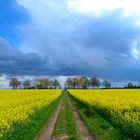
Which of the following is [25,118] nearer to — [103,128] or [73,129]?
[73,129]

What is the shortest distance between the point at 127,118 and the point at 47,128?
647cm

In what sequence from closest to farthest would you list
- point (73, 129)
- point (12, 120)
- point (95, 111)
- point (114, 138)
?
1. point (114, 138)
2. point (12, 120)
3. point (73, 129)
4. point (95, 111)

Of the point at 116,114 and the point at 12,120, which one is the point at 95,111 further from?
the point at 12,120

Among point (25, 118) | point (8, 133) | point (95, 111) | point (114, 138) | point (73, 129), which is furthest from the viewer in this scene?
point (95, 111)

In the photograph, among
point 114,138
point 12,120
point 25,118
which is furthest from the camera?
point 25,118

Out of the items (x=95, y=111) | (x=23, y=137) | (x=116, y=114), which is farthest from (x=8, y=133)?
(x=95, y=111)

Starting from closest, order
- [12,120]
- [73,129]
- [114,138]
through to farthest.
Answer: [114,138]
[12,120]
[73,129]

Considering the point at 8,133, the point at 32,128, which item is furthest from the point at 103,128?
the point at 8,133

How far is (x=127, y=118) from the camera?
18984 millimetres

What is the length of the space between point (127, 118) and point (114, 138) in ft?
6.98

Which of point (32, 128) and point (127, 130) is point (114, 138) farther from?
point (32, 128)

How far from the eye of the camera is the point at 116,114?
22.2 meters

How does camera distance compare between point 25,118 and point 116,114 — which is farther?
point 116,114

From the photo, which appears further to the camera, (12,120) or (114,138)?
(12,120)
